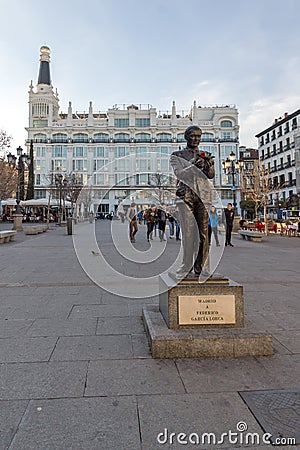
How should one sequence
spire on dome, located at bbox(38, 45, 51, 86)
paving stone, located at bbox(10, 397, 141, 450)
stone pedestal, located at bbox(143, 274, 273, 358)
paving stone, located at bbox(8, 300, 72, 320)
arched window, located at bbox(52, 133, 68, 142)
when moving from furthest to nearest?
spire on dome, located at bbox(38, 45, 51, 86) → arched window, located at bbox(52, 133, 68, 142) → paving stone, located at bbox(8, 300, 72, 320) → stone pedestal, located at bbox(143, 274, 273, 358) → paving stone, located at bbox(10, 397, 141, 450)

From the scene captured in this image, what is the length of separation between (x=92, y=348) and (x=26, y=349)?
698mm

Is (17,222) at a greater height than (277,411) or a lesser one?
greater

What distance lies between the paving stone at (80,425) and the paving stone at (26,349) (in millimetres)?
817

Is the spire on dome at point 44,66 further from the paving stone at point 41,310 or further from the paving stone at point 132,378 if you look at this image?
the paving stone at point 132,378

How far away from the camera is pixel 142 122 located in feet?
240

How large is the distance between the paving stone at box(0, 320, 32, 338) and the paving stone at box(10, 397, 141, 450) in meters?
1.57

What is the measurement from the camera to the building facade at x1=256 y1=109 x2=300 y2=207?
4918cm

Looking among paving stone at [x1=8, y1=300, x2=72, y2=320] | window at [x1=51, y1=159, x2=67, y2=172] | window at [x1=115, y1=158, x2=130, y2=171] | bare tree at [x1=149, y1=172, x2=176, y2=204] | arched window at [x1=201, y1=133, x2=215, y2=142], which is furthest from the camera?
window at [x1=51, y1=159, x2=67, y2=172]

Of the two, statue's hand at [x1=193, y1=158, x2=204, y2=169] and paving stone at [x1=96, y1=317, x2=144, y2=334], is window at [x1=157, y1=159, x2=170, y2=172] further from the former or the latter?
paving stone at [x1=96, y1=317, x2=144, y2=334]

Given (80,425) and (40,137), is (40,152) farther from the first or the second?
(80,425)

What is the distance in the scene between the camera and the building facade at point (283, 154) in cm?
4918

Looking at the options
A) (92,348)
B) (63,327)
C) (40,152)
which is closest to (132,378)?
(92,348)

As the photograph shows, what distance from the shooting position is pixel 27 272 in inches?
298

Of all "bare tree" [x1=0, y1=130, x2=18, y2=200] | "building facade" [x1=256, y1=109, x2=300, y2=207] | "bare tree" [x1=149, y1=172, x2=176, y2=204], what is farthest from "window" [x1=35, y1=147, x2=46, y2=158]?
"bare tree" [x1=149, y1=172, x2=176, y2=204]
